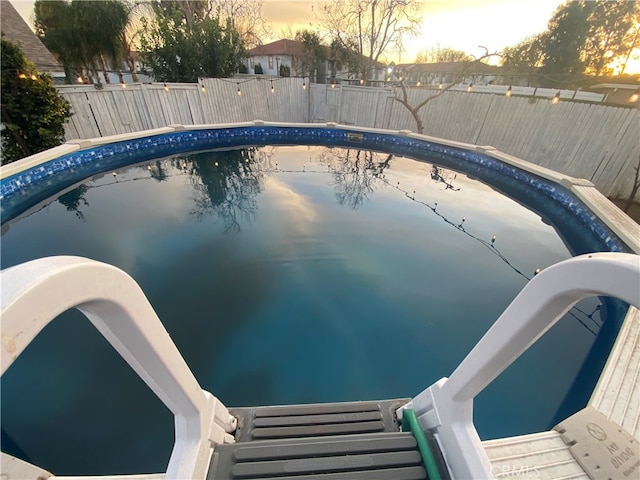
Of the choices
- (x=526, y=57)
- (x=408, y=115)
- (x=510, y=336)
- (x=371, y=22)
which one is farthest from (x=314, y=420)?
(x=526, y=57)

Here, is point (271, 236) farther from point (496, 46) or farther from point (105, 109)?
point (496, 46)

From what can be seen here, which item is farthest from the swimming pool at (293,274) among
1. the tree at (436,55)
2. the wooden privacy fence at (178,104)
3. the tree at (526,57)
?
the tree at (436,55)

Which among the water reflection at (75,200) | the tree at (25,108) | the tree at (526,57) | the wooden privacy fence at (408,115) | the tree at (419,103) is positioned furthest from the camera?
the tree at (526,57)

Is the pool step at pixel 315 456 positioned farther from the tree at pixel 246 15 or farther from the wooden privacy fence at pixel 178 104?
the tree at pixel 246 15

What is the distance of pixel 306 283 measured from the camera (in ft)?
12.8

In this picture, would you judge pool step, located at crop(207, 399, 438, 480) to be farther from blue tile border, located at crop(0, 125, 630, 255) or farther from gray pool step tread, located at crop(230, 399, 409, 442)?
blue tile border, located at crop(0, 125, 630, 255)

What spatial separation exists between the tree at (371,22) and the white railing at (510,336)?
1758 cm

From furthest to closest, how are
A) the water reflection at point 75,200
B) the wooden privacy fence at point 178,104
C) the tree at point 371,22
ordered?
the tree at point 371,22, the wooden privacy fence at point 178,104, the water reflection at point 75,200

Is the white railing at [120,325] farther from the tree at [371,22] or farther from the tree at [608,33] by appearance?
the tree at [608,33]

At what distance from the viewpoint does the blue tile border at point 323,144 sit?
206 inches

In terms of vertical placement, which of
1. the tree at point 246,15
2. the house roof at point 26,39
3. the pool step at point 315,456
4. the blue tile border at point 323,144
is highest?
the tree at point 246,15

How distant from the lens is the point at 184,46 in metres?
11.6

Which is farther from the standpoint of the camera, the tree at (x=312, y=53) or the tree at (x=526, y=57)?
the tree at (x=312, y=53)

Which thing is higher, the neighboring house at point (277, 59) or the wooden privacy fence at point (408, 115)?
the neighboring house at point (277, 59)
